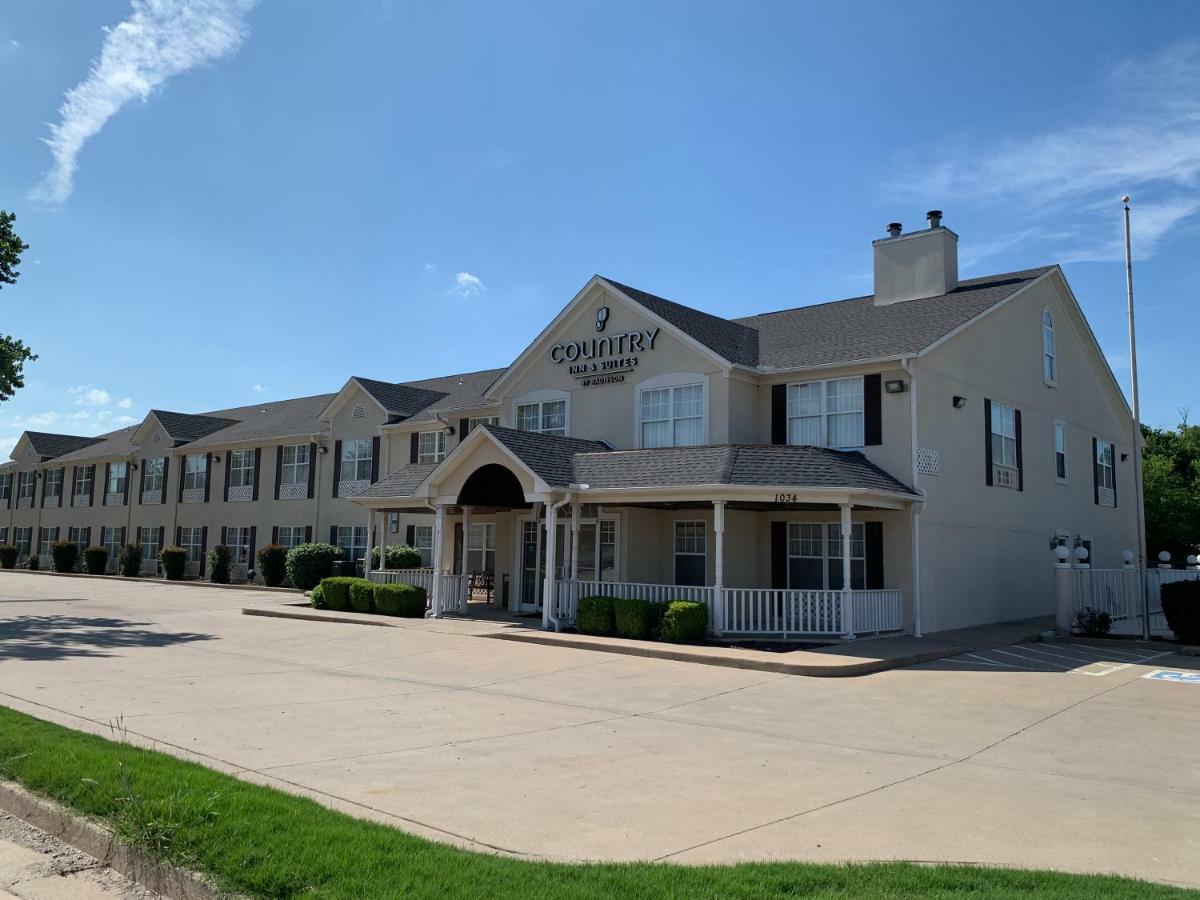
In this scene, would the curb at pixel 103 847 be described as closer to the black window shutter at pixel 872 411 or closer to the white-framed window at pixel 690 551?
the white-framed window at pixel 690 551

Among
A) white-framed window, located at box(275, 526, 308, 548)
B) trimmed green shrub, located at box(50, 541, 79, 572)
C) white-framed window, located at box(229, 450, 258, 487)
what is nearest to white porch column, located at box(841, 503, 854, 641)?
white-framed window, located at box(275, 526, 308, 548)

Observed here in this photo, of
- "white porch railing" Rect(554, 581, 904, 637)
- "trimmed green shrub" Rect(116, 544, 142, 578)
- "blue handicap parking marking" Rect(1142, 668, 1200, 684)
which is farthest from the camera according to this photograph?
"trimmed green shrub" Rect(116, 544, 142, 578)

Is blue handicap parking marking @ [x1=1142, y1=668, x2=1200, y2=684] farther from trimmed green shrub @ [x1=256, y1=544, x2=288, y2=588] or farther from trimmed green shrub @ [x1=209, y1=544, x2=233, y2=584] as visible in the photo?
trimmed green shrub @ [x1=209, y1=544, x2=233, y2=584]

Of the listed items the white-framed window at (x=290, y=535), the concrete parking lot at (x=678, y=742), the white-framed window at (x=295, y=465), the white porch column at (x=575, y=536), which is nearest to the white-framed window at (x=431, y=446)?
the white-framed window at (x=295, y=465)

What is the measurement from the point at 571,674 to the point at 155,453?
37.2m

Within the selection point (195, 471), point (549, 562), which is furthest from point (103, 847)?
point (195, 471)

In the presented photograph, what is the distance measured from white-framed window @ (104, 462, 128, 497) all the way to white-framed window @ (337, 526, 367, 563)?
1822cm

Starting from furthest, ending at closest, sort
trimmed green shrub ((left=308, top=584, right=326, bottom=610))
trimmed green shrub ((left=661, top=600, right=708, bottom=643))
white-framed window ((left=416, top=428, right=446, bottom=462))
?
1. white-framed window ((left=416, top=428, right=446, bottom=462))
2. trimmed green shrub ((left=308, top=584, right=326, bottom=610))
3. trimmed green shrub ((left=661, top=600, right=708, bottom=643))

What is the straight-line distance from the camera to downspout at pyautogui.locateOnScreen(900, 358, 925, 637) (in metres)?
18.8

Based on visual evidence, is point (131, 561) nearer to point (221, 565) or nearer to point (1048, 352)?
point (221, 565)

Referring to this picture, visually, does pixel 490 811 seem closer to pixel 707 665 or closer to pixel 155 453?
pixel 707 665

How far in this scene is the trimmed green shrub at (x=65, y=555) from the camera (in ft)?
155

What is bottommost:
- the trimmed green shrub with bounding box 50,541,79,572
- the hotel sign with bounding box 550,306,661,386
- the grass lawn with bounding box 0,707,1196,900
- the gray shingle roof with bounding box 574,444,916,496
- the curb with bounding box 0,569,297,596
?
the grass lawn with bounding box 0,707,1196,900

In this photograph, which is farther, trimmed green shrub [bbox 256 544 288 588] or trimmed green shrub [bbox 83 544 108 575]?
trimmed green shrub [bbox 83 544 108 575]
